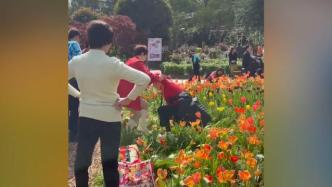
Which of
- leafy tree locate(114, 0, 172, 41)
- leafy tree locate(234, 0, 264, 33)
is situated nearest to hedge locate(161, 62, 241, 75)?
leafy tree locate(114, 0, 172, 41)

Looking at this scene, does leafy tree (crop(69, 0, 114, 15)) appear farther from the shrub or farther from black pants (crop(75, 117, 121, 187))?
black pants (crop(75, 117, 121, 187))

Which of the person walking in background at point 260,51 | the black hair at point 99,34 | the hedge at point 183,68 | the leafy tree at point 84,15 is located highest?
the leafy tree at point 84,15

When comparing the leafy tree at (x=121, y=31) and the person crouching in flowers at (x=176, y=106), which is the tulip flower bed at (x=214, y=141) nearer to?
the person crouching in flowers at (x=176, y=106)

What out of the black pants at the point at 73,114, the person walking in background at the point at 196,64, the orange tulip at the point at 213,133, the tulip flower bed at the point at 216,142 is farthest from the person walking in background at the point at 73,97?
the orange tulip at the point at 213,133

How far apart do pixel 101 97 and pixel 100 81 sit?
86 millimetres

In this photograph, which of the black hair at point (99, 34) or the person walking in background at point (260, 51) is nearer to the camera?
the black hair at point (99, 34)

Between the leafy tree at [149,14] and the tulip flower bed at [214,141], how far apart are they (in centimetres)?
33

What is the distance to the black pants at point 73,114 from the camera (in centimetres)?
256

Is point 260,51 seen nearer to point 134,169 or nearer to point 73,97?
point 134,169

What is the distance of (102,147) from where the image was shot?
2561 mm

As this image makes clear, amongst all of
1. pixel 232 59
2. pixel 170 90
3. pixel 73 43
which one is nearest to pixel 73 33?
pixel 73 43

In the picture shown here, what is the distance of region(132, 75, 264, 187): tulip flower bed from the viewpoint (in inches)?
102
